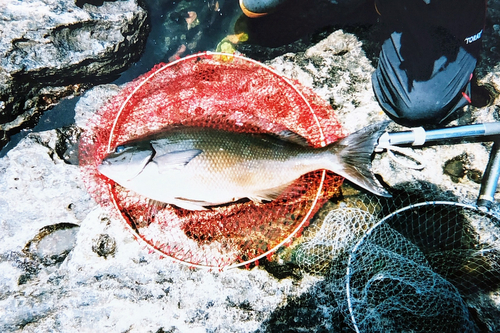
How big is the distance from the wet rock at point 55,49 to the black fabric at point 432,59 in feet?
11.1

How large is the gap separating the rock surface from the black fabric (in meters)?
0.28

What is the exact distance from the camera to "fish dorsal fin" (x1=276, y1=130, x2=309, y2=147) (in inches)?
101

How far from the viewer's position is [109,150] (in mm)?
2541

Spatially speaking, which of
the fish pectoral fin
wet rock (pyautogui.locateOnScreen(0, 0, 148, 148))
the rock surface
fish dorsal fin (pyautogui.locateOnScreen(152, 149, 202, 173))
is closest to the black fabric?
the rock surface

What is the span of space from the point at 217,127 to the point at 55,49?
2.28 m

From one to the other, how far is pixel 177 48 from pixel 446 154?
3961 millimetres

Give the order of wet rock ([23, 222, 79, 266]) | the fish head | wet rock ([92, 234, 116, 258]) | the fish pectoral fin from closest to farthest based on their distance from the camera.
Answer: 1. the fish head
2. the fish pectoral fin
3. wet rock ([92, 234, 116, 258])
4. wet rock ([23, 222, 79, 266])

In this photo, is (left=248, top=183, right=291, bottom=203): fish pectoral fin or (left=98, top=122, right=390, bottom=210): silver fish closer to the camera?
(left=98, top=122, right=390, bottom=210): silver fish

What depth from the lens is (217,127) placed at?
2602 millimetres

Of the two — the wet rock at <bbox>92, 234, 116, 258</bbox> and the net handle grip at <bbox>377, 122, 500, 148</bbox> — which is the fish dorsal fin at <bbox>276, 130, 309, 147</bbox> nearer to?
the net handle grip at <bbox>377, 122, 500, 148</bbox>

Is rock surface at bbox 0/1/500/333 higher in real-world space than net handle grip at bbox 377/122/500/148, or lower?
lower

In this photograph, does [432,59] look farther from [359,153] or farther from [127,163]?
[127,163]

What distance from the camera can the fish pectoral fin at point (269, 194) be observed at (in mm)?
2449

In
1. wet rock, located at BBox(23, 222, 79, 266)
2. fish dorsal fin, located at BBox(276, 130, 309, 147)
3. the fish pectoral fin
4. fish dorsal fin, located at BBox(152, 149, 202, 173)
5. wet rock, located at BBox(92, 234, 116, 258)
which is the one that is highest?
fish dorsal fin, located at BBox(276, 130, 309, 147)
